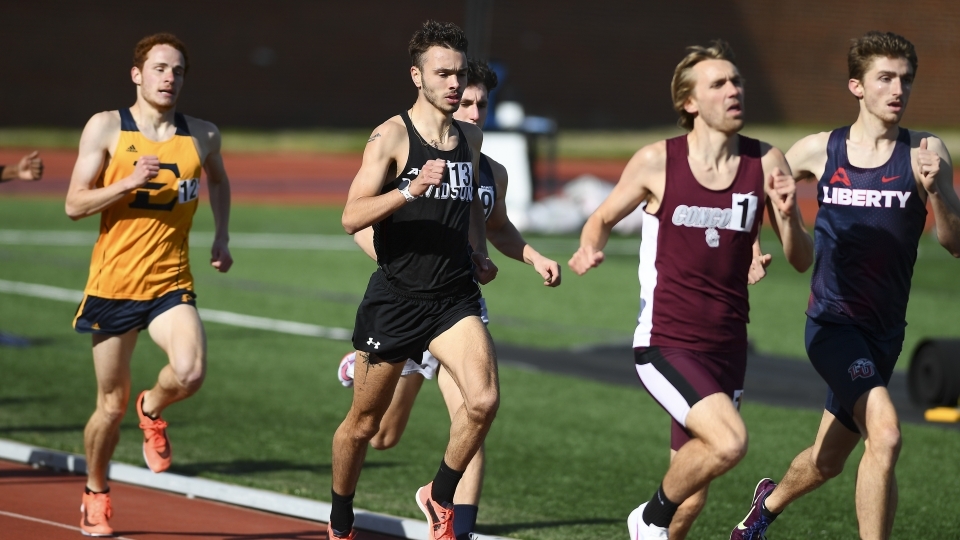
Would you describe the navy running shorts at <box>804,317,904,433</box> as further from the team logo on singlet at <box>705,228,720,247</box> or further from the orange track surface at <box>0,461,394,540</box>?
the orange track surface at <box>0,461,394,540</box>

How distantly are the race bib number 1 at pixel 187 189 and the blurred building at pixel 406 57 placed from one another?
3261 cm

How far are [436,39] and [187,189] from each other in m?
1.80

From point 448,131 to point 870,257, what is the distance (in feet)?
6.68

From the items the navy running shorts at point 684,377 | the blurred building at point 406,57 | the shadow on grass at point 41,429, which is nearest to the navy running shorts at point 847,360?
the navy running shorts at point 684,377

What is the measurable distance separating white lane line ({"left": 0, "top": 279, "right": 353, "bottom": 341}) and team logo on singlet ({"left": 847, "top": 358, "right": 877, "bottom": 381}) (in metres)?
8.17

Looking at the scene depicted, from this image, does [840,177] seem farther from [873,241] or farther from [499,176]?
[499,176]

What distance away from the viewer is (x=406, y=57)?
43.1 meters

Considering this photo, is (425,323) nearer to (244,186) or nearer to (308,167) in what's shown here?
(244,186)

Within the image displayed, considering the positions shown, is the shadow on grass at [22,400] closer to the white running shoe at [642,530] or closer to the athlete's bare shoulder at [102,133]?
the athlete's bare shoulder at [102,133]

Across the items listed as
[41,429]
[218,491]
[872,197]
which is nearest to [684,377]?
[872,197]

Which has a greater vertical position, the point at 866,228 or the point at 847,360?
the point at 866,228

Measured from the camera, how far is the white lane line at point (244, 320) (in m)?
13.7

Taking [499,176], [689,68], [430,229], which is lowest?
[430,229]

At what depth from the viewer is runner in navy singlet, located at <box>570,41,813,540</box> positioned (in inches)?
208
